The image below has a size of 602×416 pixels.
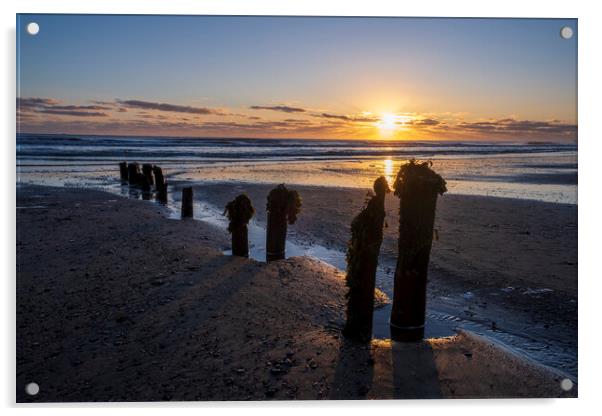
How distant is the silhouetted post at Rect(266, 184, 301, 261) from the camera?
8.06 metres

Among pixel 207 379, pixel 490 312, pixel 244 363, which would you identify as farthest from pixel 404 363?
pixel 490 312

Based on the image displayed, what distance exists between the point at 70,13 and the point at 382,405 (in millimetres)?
5624

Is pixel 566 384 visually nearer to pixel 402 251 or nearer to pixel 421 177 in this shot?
pixel 402 251

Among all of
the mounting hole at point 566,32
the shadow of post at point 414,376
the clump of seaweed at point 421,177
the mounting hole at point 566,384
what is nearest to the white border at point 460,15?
the mounting hole at point 566,32

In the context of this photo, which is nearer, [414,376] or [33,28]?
[414,376]

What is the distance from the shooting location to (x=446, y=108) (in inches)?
275

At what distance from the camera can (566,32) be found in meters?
5.56

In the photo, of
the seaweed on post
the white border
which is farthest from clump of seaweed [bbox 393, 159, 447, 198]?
the seaweed on post

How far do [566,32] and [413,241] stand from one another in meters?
3.26

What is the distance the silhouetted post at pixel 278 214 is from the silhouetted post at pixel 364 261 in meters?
3.13

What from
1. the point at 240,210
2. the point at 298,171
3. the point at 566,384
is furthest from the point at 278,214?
the point at 298,171

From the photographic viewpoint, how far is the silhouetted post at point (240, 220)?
7977 mm
